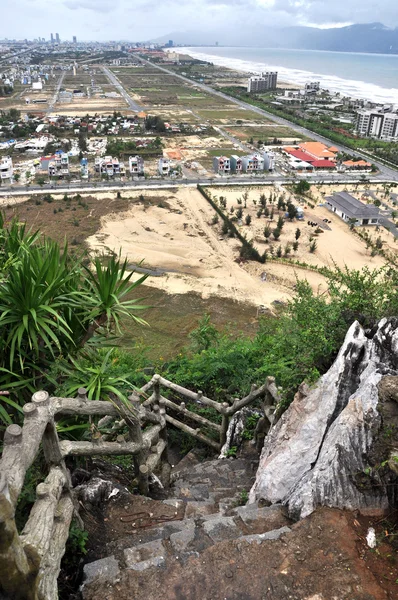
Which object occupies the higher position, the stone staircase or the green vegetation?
the stone staircase

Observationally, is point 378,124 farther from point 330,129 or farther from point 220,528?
point 220,528

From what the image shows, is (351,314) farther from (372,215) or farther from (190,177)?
(190,177)

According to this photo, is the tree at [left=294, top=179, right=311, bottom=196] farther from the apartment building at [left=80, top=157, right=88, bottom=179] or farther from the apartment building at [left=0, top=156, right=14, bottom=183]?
the apartment building at [left=0, top=156, right=14, bottom=183]

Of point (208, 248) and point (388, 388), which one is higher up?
point (388, 388)

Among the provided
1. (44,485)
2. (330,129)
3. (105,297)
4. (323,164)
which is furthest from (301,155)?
(44,485)

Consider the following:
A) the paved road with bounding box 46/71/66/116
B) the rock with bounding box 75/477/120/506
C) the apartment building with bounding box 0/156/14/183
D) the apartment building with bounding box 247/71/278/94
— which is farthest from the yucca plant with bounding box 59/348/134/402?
the apartment building with bounding box 247/71/278/94

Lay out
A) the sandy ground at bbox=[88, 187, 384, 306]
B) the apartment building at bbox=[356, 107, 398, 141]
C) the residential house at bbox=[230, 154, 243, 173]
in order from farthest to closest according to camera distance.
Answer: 1. the apartment building at bbox=[356, 107, 398, 141]
2. the residential house at bbox=[230, 154, 243, 173]
3. the sandy ground at bbox=[88, 187, 384, 306]
